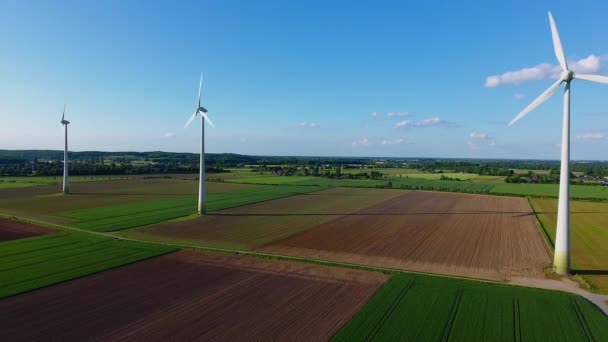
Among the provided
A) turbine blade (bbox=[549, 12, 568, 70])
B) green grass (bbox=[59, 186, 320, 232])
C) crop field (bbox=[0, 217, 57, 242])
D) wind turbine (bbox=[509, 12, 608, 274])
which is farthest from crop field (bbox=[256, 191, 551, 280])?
crop field (bbox=[0, 217, 57, 242])

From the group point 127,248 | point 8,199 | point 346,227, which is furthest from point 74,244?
point 8,199

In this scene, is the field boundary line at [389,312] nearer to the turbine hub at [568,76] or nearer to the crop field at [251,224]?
the crop field at [251,224]

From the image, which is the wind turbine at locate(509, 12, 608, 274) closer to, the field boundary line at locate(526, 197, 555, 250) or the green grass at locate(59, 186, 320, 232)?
the field boundary line at locate(526, 197, 555, 250)

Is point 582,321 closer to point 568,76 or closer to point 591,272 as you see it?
point 591,272

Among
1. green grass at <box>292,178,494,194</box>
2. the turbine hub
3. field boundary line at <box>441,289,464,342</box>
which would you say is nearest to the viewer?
field boundary line at <box>441,289,464,342</box>

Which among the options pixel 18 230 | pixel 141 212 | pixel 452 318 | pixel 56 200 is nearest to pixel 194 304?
pixel 452 318
